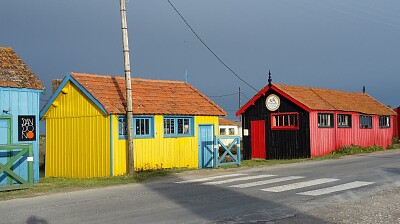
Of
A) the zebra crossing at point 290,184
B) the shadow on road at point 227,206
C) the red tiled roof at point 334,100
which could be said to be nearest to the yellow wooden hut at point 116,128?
the zebra crossing at point 290,184

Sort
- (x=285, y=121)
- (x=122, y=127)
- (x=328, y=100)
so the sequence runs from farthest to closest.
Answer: (x=328, y=100)
(x=285, y=121)
(x=122, y=127)

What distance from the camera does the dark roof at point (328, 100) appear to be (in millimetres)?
29553

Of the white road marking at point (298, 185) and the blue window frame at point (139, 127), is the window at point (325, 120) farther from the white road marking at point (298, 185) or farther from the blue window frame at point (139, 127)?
the white road marking at point (298, 185)

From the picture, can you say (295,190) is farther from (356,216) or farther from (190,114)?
(190,114)

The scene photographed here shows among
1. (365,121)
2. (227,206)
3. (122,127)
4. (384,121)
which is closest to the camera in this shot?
(227,206)

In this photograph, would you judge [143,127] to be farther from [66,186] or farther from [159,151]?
[66,186]

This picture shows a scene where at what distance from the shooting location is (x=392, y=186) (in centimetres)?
1320

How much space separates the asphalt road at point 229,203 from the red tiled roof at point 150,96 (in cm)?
581

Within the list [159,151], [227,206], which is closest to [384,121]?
[159,151]

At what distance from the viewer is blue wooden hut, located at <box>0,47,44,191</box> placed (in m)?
15.8

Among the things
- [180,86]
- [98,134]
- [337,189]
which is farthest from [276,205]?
[180,86]

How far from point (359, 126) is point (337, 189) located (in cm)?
2248

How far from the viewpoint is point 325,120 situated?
30.2 metres

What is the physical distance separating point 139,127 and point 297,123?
12.0 metres
